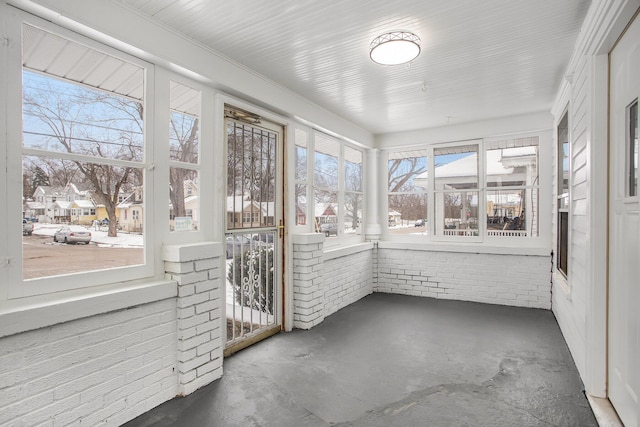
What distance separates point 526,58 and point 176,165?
10.8ft

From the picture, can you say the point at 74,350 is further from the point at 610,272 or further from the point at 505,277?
the point at 505,277

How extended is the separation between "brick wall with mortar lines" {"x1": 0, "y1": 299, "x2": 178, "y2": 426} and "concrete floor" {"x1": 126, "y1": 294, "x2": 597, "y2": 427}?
0.20m

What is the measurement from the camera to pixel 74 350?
207cm

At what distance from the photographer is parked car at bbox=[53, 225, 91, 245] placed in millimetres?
2219

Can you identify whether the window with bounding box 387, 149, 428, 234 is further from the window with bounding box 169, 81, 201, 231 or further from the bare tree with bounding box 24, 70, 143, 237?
the bare tree with bounding box 24, 70, 143, 237

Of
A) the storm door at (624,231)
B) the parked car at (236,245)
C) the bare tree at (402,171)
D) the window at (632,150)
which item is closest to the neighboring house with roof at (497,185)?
the bare tree at (402,171)

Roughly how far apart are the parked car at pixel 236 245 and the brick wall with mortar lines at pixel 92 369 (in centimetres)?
87

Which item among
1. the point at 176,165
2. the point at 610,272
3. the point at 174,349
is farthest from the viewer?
the point at 176,165

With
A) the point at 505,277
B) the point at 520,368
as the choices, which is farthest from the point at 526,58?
the point at 505,277

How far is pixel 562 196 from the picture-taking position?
4.05 metres

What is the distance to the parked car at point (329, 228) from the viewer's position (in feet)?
16.6

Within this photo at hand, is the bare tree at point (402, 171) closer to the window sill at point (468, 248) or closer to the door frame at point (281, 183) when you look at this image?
the window sill at point (468, 248)

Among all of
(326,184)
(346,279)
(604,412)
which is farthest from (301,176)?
(604,412)

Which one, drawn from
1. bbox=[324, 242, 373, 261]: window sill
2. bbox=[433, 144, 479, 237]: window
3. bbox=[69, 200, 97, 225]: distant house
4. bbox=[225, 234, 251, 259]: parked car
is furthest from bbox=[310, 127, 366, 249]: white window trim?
bbox=[69, 200, 97, 225]: distant house
